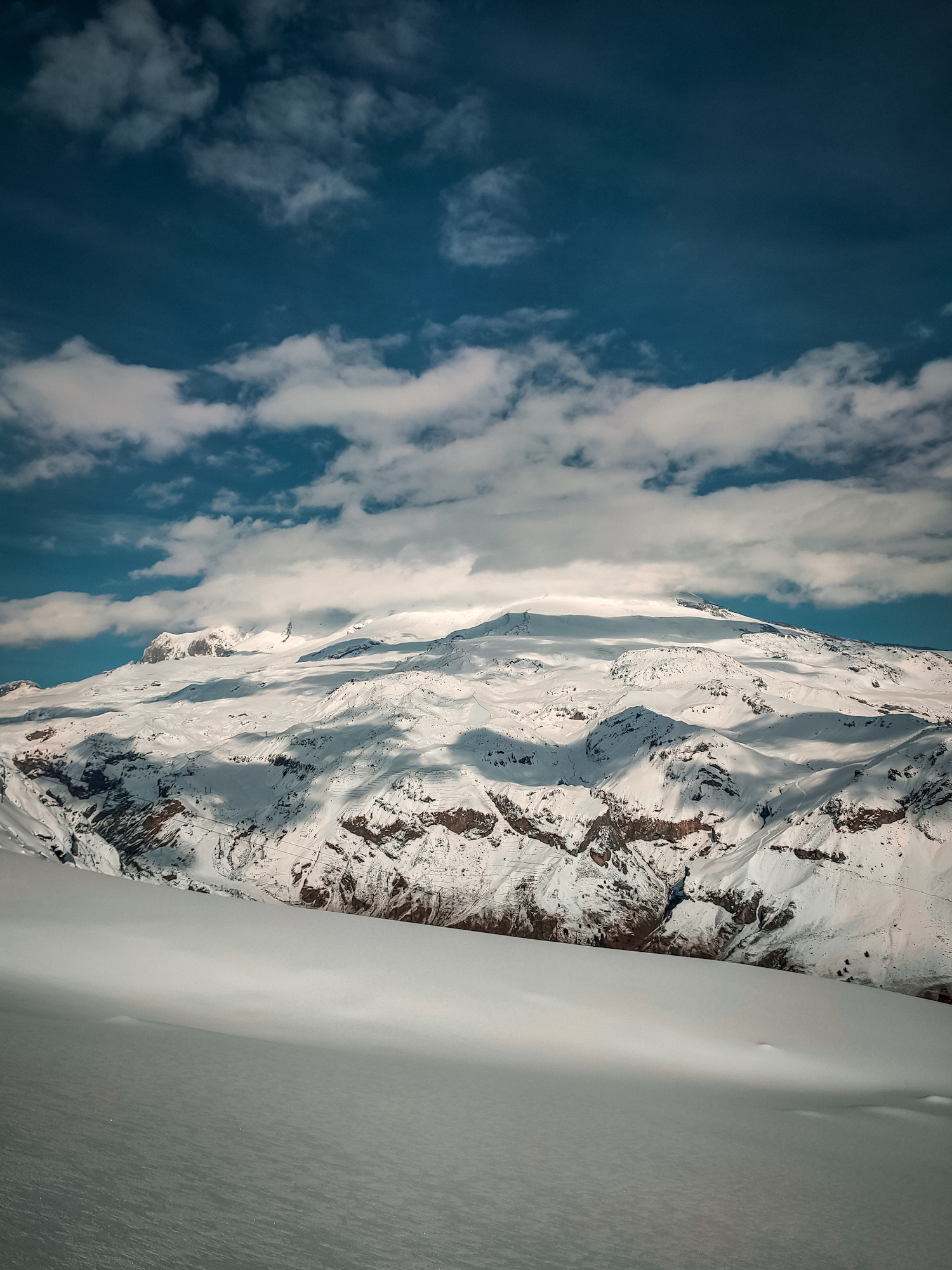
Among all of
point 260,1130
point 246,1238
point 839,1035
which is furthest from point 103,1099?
point 839,1035

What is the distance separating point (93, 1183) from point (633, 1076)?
319 inches

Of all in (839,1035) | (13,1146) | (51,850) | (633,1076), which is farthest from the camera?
(51,850)

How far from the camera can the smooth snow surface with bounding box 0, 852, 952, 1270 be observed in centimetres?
452

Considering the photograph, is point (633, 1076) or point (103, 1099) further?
point (633, 1076)

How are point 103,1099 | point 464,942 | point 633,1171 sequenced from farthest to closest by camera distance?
point 464,942, point 633,1171, point 103,1099

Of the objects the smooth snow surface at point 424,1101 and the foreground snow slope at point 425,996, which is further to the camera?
the foreground snow slope at point 425,996

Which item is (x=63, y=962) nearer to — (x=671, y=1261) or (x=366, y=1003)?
(x=366, y=1003)

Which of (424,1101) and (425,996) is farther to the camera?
(425,996)

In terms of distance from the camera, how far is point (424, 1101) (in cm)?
760

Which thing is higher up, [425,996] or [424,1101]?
[424,1101]

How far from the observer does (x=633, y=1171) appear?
21.6 ft

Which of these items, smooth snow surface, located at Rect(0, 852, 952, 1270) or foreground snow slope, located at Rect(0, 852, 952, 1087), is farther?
foreground snow slope, located at Rect(0, 852, 952, 1087)

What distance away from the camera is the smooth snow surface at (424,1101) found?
4.52 m

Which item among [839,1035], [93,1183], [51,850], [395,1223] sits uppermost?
[93,1183]
